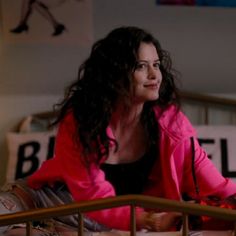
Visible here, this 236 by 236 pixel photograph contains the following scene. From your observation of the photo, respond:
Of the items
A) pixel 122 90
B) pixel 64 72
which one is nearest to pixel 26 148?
pixel 64 72

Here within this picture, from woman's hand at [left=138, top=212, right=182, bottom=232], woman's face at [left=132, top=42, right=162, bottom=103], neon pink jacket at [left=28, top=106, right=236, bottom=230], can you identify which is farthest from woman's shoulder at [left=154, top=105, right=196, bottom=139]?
woman's hand at [left=138, top=212, right=182, bottom=232]

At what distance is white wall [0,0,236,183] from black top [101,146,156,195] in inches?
31.6

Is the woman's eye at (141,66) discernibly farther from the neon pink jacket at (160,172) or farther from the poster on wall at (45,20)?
the poster on wall at (45,20)

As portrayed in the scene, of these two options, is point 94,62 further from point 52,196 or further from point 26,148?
point 26,148

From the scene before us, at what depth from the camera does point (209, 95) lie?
224 cm

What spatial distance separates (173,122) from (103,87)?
25 cm

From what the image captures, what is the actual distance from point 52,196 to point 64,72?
2.62ft

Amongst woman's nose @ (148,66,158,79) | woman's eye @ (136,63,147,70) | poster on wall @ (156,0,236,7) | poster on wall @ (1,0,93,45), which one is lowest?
woman's nose @ (148,66,158,79)

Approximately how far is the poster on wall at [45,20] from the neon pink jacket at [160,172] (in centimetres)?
76

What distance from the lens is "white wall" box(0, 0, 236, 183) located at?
217cm

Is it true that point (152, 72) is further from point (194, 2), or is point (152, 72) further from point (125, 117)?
point (194, 2)

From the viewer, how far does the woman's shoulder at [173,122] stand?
1473mm

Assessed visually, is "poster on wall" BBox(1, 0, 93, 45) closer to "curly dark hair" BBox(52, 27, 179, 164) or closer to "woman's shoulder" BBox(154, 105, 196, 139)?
"curly dark hair" BBox(52, 27, 179, 164)

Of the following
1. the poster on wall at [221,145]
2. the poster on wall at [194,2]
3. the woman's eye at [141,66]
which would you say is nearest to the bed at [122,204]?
the woman's eye at [141,66]
